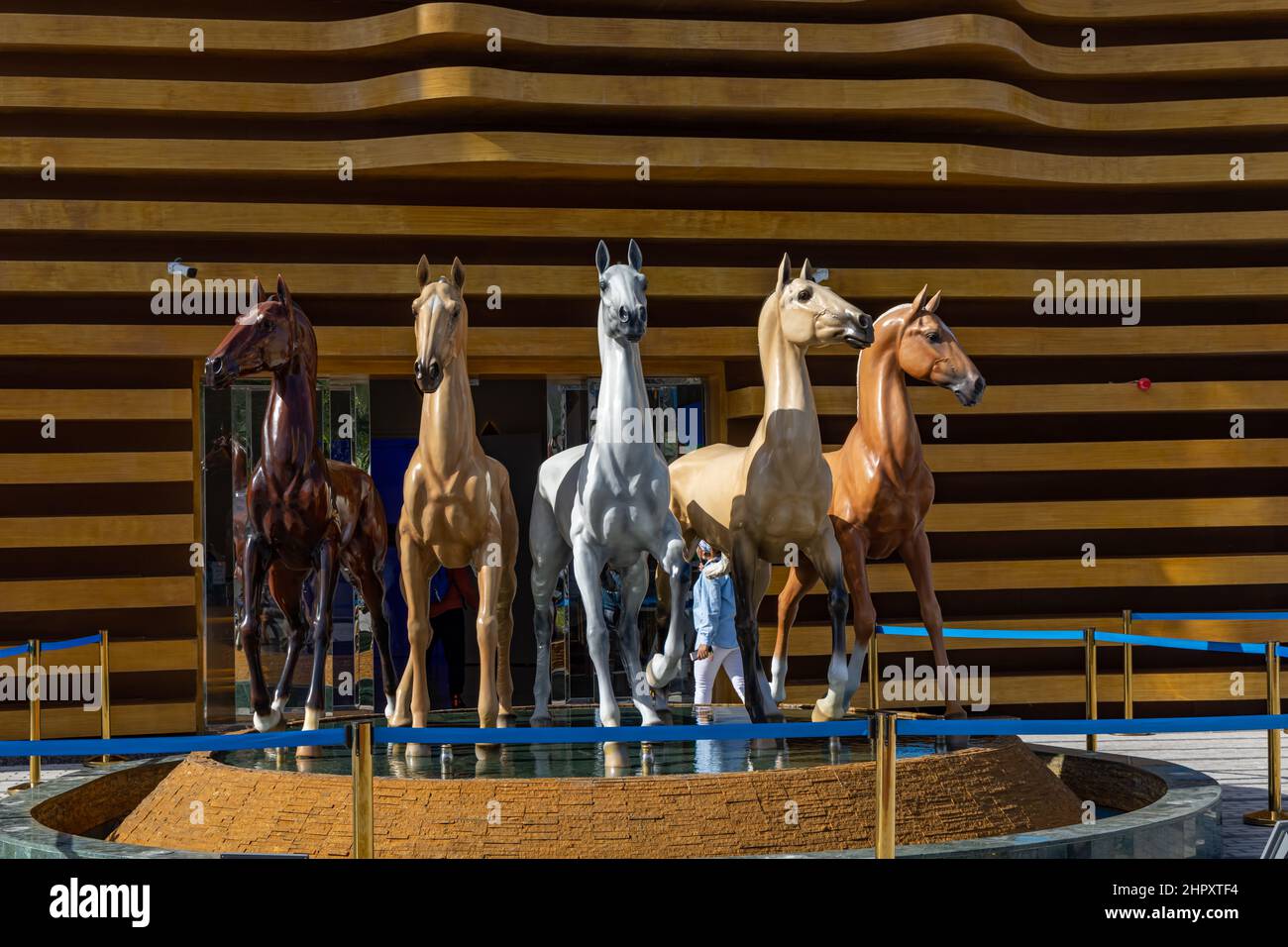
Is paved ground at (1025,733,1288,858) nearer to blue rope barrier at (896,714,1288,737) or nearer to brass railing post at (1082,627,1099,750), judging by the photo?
brass railing post at (1082,627,1099,750)

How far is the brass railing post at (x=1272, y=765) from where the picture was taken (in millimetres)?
7887

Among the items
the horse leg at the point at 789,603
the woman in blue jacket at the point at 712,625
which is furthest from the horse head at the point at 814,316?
the woman in blue jacket at the point at 712,625

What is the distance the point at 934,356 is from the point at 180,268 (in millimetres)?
6436

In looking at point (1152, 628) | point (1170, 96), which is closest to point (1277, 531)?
point (1152, 628)

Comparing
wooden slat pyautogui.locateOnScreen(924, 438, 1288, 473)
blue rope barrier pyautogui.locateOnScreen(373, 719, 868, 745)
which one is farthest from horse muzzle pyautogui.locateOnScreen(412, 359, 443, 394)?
wooden slat pyautogui.locateOnScreen(924, 438, 1288, 473)

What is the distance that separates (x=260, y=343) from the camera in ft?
23.0

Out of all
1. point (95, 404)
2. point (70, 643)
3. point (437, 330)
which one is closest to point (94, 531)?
point (95, 404)

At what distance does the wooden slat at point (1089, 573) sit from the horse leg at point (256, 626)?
614 centimetres

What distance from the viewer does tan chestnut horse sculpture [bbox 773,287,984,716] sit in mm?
7664

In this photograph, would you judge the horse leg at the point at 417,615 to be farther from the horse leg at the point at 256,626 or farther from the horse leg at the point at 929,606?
the horse leg at the point at 929,606

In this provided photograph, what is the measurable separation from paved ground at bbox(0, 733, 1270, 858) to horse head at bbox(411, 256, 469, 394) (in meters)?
3.86
